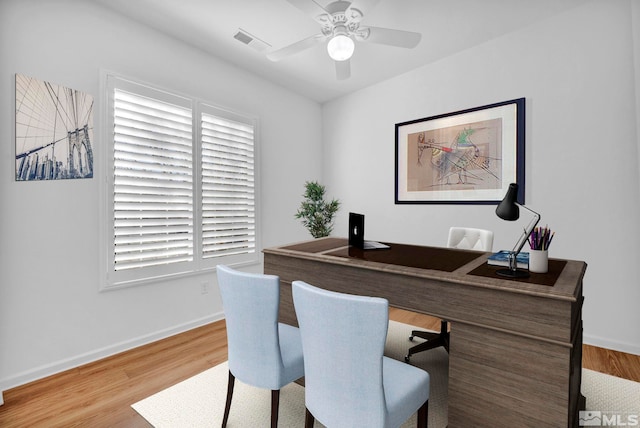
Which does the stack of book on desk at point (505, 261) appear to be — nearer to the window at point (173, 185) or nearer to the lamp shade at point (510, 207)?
the lamp shade at point (510, 207)

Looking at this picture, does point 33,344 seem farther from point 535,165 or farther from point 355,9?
point 535,165

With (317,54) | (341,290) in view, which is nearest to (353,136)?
(317,54)

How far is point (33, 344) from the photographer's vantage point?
2.21 m

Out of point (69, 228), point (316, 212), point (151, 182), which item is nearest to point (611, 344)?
point (316, 212)

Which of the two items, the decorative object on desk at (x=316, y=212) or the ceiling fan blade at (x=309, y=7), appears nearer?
the ceiling fan blade at (x=309, y=7)

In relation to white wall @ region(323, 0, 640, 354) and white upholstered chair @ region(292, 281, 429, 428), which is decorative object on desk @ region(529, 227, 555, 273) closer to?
white upholstered chair @ region(292, 281, 429, 428)

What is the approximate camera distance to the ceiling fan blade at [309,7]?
1.95m

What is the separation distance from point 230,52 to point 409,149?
229cm

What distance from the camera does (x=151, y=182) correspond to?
112 inches

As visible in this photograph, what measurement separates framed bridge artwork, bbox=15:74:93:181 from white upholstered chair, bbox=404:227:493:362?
2968 millimetres

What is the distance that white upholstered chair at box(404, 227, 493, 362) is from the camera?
248 cm

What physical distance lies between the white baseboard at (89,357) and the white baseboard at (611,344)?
3615 millimetres

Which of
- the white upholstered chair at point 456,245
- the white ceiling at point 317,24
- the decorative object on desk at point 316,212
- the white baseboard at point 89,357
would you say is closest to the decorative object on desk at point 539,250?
the white upholstered chair at point 456,245

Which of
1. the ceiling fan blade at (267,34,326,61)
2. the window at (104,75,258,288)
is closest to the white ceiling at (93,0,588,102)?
the ceiling fan blade at (267,34,326,61)
